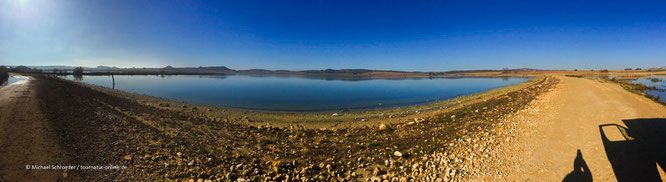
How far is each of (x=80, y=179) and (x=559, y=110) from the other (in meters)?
14.5

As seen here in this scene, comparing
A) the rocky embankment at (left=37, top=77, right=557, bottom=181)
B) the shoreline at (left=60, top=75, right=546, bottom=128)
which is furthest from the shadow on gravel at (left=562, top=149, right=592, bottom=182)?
the shoreline at (left=60, top=75, right=546, bottom=128)

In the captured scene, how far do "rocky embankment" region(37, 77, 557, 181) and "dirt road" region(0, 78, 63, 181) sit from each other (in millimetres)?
302

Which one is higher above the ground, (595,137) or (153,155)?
(595,137)

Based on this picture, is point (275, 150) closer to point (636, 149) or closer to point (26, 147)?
point (26, 147)

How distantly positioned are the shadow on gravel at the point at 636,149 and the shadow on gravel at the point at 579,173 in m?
0.36

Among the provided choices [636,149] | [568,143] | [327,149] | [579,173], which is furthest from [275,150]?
[636,149]

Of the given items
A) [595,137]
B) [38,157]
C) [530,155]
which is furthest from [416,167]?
[38,157]

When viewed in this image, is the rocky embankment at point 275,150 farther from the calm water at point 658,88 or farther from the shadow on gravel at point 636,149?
the calm water at point 658,88

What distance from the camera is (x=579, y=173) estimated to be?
385 centimetres

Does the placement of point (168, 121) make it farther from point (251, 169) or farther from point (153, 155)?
point (251, 169)

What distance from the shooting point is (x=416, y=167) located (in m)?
4.47

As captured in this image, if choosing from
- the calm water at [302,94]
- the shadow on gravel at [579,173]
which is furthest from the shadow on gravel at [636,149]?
the calm water at [302,94]

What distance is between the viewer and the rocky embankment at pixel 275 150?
4.54 meters

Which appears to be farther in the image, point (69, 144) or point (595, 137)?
point (69, 144)
